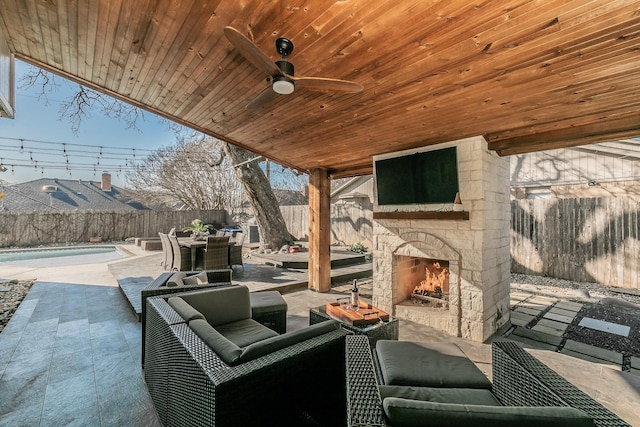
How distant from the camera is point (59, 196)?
19.9 m

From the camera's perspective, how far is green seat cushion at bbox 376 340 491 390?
1736 mm

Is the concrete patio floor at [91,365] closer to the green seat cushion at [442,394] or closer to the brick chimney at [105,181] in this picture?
the green seat cushion at [442,394]

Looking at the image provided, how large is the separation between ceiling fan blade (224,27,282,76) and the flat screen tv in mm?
2534

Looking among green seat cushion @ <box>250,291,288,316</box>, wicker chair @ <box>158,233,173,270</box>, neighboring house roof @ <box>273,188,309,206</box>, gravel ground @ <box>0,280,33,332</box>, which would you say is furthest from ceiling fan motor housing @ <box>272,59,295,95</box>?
neighboring house roof @ <box>273,188,309,206</box>

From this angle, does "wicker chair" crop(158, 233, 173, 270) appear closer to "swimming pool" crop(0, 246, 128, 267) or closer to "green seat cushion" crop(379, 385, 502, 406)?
"swimming pool" crop(0, 246, 128, 267)

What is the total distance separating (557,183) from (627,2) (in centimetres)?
998

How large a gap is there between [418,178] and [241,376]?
3.42 meters

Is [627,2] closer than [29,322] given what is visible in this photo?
Yes

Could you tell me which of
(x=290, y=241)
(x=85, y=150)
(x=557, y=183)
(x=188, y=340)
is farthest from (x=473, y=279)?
(x=85, y=150)

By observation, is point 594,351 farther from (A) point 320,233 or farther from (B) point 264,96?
(B) point 264,96

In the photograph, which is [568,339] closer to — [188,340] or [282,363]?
[282,363]

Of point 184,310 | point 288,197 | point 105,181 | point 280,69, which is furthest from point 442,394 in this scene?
point 105,181


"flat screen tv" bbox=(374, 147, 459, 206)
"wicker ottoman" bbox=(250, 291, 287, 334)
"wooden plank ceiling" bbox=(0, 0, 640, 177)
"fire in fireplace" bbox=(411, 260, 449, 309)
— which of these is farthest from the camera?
"fire in fireplace" bbox=(411, 260, 449, 309)

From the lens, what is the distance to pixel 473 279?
135 inches
